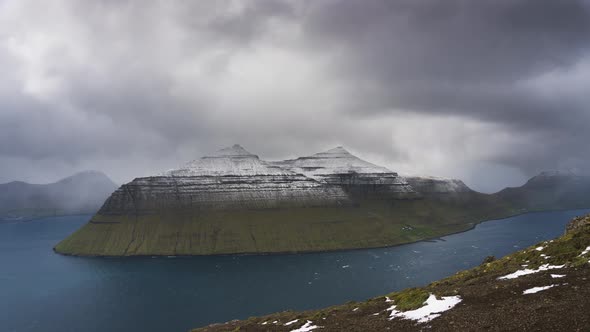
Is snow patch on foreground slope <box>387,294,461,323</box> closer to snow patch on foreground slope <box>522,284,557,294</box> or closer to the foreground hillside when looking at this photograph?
the foreground hillside

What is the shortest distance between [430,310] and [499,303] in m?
6.58

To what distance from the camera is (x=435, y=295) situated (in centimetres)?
4481

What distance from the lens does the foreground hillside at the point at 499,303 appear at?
3131 centimetres

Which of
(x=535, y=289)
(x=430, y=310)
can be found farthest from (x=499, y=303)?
(x=430, y=310)

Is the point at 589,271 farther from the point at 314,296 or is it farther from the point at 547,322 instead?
the point at 314,296

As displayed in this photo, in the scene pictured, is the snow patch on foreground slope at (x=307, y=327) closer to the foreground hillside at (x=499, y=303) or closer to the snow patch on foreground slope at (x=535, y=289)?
the foreground hillside at (x=499, y=303)

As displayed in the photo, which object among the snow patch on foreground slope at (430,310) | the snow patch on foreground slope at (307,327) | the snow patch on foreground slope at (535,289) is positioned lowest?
the snow patch on foreground slope at (307,327)

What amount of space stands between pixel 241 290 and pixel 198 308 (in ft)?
95.6

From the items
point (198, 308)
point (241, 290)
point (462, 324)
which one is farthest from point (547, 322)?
point (241, 290)

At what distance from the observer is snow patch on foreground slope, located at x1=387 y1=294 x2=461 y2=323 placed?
38562mm

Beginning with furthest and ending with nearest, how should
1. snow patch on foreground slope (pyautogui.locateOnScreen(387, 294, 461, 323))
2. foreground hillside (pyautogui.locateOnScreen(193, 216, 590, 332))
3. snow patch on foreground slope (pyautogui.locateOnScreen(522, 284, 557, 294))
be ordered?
1. snow patch on foreground slope (pyautogui.locateOnScreen(387, 294, 461, 323))
2. snow patch on foreground slope (pyautogui.locateOnScreen(522, 284, 557, 294))
3. foreground hillside (pyautogui.locateOnScreen(193, 216, 590, 332))

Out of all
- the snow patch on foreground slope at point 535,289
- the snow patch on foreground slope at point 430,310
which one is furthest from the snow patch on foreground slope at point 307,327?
the snow patch on foreground slope at point 535,289

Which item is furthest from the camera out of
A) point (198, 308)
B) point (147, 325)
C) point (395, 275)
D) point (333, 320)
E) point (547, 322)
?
point (395, 275)

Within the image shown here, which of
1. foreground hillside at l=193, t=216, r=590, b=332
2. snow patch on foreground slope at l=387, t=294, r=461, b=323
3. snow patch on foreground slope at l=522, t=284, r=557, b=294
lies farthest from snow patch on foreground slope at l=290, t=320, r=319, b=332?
snow patch on foreground slope at l=522, t=284, r=557, b=294
